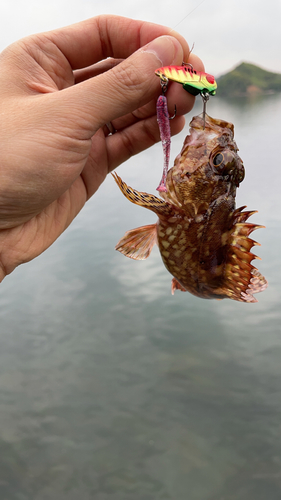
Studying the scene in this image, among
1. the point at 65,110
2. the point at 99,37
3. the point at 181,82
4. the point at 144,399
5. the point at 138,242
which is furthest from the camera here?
the point at 144,399

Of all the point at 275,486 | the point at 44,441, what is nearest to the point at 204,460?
the point at 275,486

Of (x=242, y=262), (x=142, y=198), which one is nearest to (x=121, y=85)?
(x=142, y=198)

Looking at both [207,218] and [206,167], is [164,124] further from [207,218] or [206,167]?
[207,218]

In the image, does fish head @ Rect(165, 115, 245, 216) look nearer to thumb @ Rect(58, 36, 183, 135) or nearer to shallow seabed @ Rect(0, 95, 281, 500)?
thumb @ Rect(58, 36, 183, 135)

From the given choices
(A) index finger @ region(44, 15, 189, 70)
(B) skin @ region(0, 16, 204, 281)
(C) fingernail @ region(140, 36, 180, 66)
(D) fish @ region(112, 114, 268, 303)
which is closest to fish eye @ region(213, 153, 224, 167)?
(D) fish @ region(112, 114, 268, 303)

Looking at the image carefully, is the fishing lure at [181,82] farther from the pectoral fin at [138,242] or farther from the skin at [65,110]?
the pectoral fin at [138,242]

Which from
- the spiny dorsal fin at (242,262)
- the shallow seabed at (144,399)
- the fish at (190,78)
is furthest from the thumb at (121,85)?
the shallow seabed at (144,399)

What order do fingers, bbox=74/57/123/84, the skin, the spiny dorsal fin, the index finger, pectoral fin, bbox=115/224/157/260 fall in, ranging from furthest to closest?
fingers, bbox=74/57/123/84 < the index finger < pectoral fin, bbox=115/224/157/260 < the spiny dorsal fin < the skin

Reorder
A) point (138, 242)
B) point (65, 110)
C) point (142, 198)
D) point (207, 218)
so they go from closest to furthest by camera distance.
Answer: point (142, 198)
point (65, 110)
point (207, 218)
point (138, 242)
